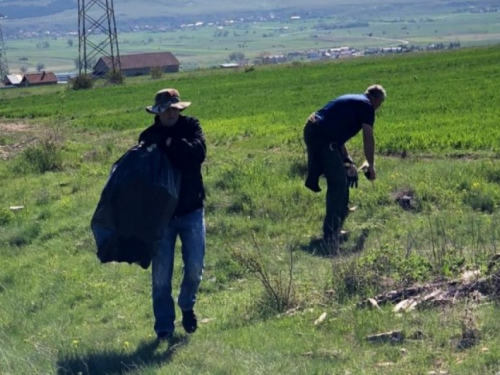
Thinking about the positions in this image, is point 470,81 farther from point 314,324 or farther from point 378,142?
point 314,324

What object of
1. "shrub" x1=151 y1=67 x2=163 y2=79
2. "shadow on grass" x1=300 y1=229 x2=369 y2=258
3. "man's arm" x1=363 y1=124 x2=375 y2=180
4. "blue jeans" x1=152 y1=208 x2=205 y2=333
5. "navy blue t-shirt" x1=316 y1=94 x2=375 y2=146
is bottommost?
"shrub" x1=151 y1=67 x2=163 y2=79

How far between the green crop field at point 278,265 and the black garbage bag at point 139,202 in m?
0.78

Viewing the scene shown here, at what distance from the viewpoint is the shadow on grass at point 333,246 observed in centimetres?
959

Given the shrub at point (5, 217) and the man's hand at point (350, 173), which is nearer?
the man's hand at point (350, 173)

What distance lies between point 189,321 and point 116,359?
72 cm

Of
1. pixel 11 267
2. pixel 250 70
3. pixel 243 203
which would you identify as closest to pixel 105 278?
pixel 11 267

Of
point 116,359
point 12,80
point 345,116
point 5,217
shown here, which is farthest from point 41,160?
point 12,80

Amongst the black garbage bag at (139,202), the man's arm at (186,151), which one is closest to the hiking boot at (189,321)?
the black garbage bag at (139,202)

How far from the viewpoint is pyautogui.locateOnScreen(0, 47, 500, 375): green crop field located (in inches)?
244

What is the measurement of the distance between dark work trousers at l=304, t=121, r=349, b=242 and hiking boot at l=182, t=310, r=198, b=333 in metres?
3.10

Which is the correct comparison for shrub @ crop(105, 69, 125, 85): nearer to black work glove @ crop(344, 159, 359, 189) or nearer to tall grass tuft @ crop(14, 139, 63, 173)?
tall grass tuft @ crop(14, 139, 63, 173)

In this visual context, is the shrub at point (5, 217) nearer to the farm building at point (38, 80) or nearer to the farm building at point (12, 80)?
the farm building at point (38, 80)

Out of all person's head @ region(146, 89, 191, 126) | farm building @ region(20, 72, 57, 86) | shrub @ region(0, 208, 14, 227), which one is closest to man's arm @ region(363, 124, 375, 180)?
person's head @ region(146, 89, 191, 126)

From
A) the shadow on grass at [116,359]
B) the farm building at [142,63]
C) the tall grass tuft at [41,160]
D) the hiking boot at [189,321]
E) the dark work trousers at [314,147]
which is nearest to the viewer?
Answer: the shadow on grass at [116,359]
